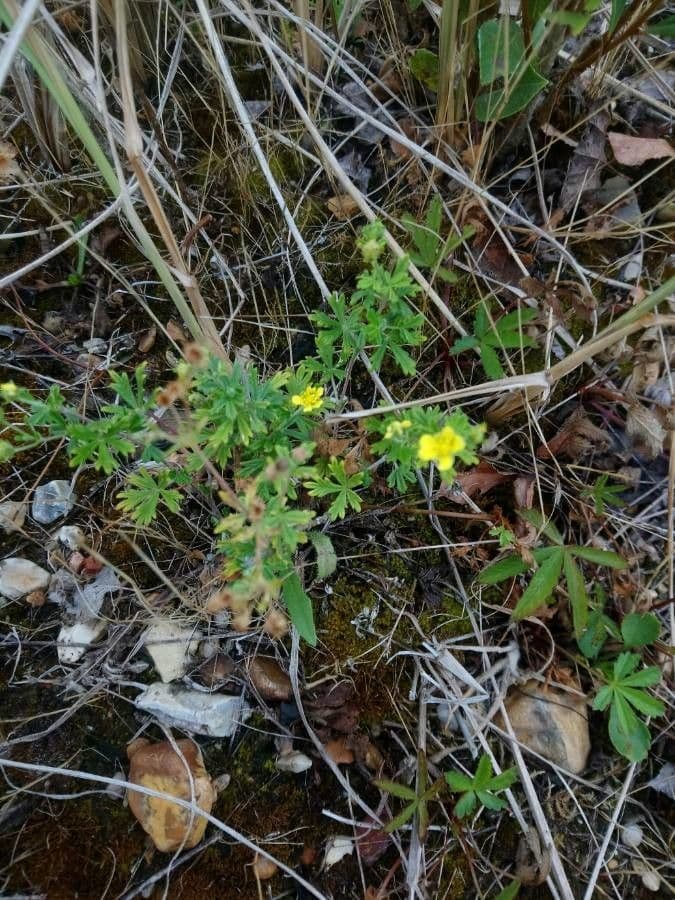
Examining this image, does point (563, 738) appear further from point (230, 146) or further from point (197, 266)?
point (230, 146)

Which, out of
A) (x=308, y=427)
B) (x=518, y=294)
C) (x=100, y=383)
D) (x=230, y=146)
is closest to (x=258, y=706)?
(x=308, y=427)

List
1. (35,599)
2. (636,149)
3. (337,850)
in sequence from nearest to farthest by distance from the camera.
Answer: (337,850)
(35,599)
(636,149)

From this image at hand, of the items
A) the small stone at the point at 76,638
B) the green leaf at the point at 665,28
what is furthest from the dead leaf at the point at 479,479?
the green leaf at the point at 665,28

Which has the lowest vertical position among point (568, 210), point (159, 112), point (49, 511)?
point (49, 511)

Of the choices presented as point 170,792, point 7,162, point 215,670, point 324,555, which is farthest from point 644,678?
point 7,162

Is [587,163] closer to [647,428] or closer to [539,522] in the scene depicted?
[647,428]
